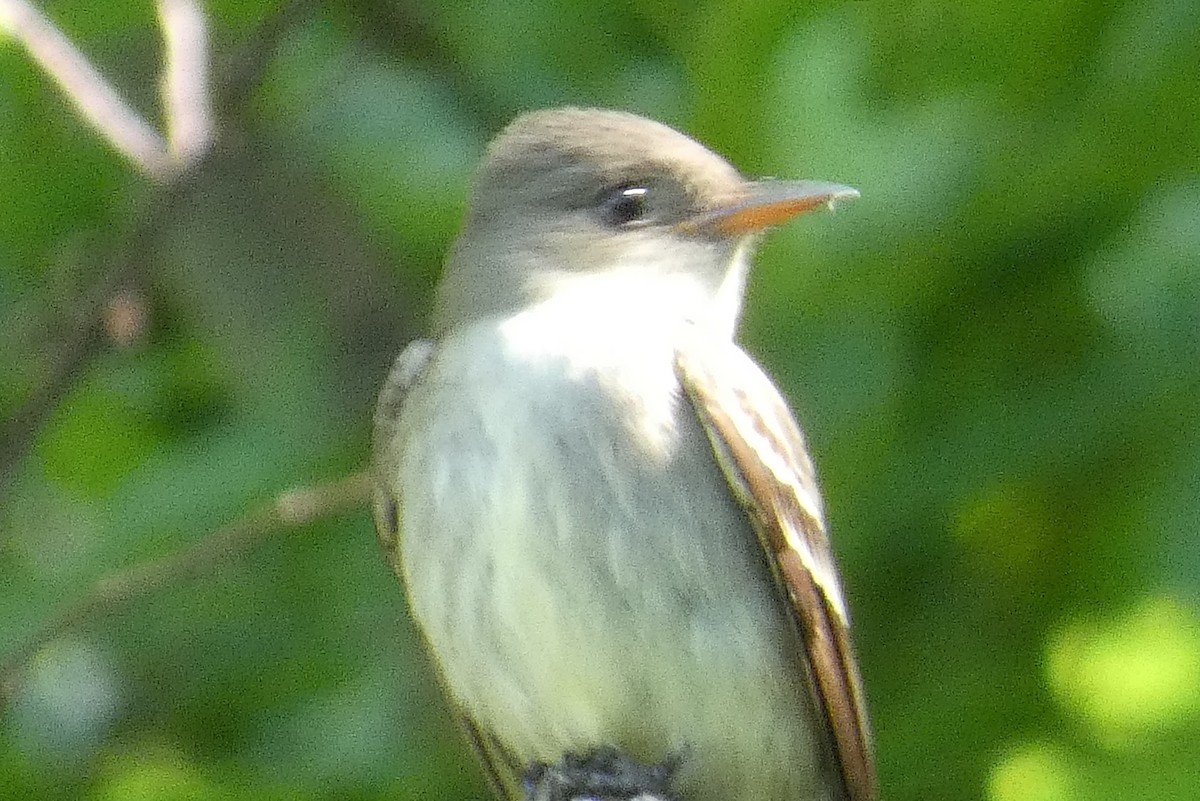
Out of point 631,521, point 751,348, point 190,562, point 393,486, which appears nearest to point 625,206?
point 751,348

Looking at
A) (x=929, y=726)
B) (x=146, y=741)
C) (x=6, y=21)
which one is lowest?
(x=929, y=726)

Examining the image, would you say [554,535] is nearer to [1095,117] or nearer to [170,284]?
[1095,117]

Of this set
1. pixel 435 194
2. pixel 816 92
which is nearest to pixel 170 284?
pixel 435 194

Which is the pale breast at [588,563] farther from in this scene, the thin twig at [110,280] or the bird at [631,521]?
the thin twig at [110,280]

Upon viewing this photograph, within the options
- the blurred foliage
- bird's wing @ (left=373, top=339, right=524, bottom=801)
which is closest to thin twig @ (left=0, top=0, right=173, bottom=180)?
the blurred foliage

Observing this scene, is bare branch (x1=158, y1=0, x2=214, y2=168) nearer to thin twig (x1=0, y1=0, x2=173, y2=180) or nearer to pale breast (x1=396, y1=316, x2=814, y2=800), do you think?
thin twig (x1=0, y1=0, x2=173, y2=180)
